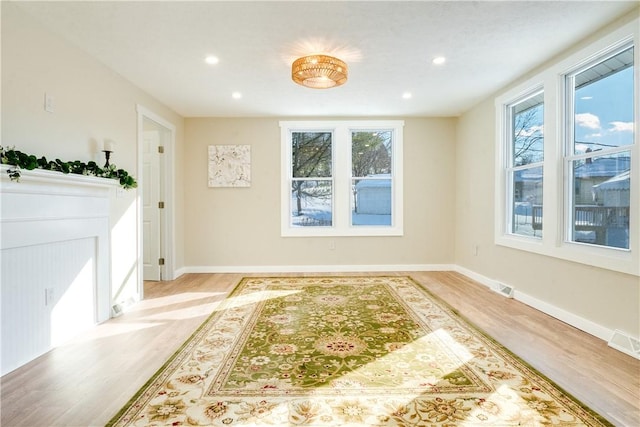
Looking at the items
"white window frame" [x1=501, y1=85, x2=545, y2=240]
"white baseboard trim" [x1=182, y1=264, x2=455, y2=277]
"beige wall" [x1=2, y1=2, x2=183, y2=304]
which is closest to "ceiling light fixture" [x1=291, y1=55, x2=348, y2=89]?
"beige wall" [x1=2, y1=2, x2=183, y2=304]

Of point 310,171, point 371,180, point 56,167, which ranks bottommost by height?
point 56,167

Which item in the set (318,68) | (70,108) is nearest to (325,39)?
(318,68)

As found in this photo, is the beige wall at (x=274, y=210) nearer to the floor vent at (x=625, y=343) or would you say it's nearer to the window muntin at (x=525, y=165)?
the window muntin at (x=525, y=165)

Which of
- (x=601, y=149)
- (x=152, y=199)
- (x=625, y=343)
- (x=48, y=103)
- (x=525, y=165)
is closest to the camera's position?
(x=625, y=343)

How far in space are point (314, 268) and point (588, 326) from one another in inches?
137

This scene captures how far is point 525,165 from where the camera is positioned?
12.5ft

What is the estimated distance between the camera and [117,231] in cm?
349

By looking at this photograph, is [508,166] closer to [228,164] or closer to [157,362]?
[228,164]

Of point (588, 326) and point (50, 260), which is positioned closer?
point (50, 260)

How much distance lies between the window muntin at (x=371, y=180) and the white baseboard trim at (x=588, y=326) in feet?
7.47

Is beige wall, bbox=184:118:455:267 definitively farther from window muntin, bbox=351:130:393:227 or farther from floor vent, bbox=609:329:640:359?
floor vent, bbox=609:329:640:359

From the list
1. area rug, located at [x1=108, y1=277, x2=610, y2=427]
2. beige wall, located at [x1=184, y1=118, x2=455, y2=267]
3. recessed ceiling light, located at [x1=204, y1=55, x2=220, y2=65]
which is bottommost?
area rug, located at [x1=108, y1=277, x2=610, y2=427]

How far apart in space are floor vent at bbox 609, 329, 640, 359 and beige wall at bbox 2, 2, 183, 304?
440cm

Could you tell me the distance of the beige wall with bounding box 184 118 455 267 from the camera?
17.6 feet
